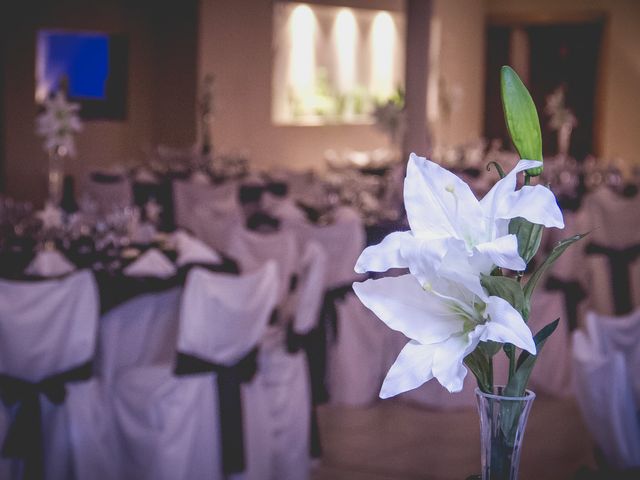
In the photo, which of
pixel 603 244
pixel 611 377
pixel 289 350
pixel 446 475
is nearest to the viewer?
Answer: pixel 611 377

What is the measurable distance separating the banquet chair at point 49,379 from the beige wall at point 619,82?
1159 cm

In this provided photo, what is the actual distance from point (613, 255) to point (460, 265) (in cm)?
→ 530

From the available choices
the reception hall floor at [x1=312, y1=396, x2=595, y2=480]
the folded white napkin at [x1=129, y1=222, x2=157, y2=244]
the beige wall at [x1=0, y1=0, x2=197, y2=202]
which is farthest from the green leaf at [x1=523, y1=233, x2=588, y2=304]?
the beige wall at [x1=0, y1=0, x2=197, y2=202]

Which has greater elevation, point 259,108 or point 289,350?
point 259,108

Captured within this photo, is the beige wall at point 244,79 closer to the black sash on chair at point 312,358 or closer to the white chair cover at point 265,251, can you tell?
the white chair cover at point 265,251

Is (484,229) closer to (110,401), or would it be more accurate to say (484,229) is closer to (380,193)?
(110,401)

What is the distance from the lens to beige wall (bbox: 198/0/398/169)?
1133cm

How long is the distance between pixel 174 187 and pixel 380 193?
5.00ft

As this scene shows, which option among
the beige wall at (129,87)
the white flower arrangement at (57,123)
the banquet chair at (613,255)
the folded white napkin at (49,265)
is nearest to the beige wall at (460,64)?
the beige wall at (129,87)

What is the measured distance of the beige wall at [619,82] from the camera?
543 inches

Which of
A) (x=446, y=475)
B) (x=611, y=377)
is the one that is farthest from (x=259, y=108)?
(x=611, y=377)

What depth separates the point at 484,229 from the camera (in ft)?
3.17

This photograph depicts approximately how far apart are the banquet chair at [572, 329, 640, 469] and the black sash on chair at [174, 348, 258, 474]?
1.12 m

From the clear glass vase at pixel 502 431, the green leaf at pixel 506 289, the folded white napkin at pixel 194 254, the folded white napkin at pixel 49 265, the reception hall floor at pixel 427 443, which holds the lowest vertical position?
the reception hall floor at pixel 427 443
